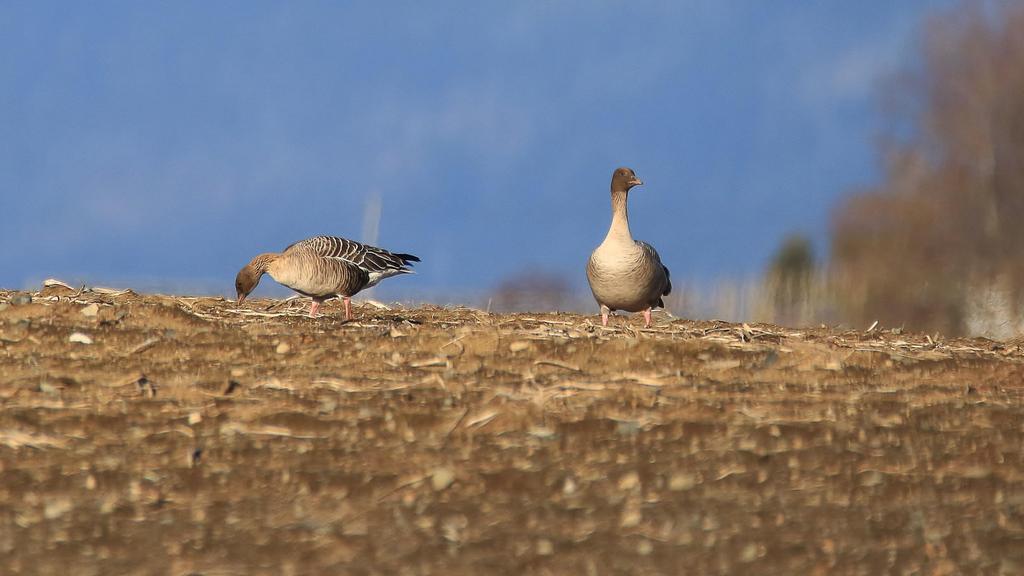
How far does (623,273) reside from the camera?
11.5 meters

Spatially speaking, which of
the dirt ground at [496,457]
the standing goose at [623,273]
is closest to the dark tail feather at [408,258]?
the standing goose at [623,273]

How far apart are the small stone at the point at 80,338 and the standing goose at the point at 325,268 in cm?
377

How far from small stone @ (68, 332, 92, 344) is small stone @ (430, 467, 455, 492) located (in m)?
3.87

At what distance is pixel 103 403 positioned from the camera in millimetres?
6480

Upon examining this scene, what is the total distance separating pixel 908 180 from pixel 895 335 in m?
14.8

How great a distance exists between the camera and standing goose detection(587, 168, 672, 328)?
37.9 feet

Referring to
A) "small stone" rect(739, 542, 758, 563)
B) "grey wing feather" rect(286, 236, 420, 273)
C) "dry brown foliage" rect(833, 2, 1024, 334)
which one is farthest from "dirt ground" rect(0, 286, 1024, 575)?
"dry brown foliage" rect(833, 2, 1024, 334)

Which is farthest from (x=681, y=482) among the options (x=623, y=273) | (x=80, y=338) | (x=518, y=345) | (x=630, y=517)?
(x=623, y=273)

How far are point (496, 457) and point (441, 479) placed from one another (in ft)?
1.26

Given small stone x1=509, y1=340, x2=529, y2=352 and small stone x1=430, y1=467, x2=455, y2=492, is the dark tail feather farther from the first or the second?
small stone x1=430, y1=467, x2=455, y2=492

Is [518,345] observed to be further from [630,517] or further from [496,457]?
[630,517]

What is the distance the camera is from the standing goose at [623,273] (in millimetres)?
11555

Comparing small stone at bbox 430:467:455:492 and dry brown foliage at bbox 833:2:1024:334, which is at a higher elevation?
dry brown foliage at bbox 833:2:1024:334

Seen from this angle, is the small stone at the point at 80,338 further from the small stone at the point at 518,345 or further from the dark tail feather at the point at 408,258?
the dark tail feather at the point at 408,258
